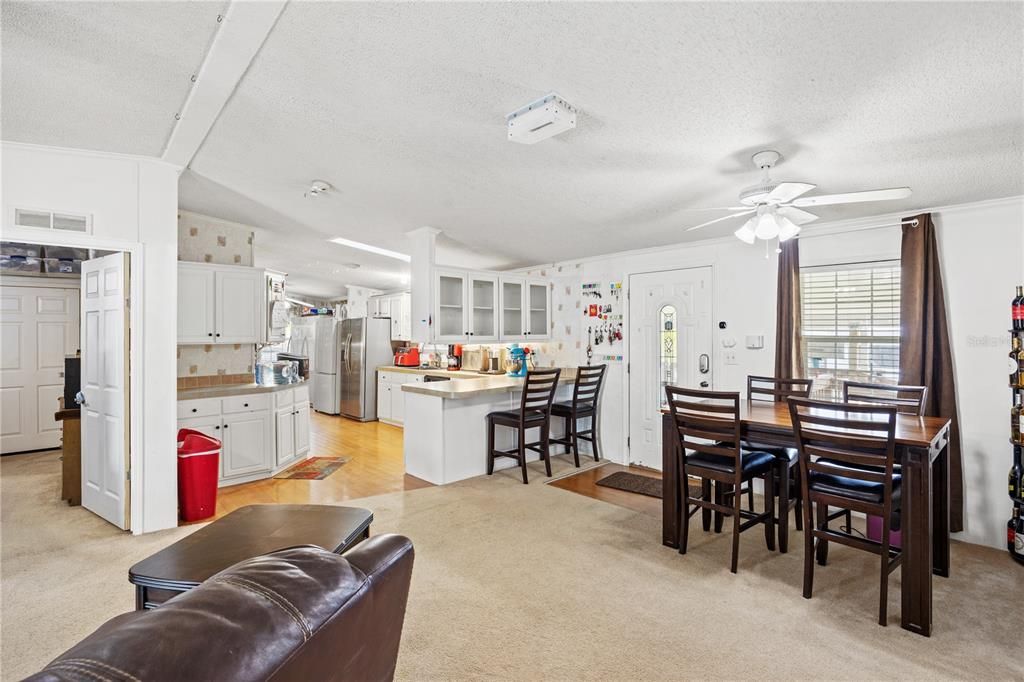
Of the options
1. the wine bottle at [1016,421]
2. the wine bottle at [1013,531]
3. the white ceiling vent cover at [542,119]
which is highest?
the white ceiling vent cover at [542,119]

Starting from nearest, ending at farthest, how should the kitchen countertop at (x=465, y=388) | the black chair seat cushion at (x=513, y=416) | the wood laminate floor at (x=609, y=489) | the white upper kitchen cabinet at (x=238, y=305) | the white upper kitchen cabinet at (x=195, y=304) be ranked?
1. the wood laminate floor at (x=609, y=489)
2. the white upper kitchen cabinet at (x=195, y=304)
3. the kitchen countertop at (x=465, y=388)
4. the white upper kitchen cabinet at (x=238, y=305)
5. the black chair seat cushion at (x=513, y=416)

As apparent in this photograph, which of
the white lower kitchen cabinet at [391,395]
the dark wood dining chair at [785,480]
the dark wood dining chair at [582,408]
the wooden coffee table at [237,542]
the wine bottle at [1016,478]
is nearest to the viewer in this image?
the wooden coffee table at [237,542]

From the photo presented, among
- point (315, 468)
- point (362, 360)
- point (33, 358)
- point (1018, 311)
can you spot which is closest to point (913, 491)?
point (1018, 311)

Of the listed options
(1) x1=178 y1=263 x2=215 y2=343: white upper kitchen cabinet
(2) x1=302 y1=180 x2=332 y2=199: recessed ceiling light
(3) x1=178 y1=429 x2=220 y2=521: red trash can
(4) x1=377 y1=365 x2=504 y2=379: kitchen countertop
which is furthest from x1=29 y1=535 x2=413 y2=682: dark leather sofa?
(4) x1=377 y1=365 x2=504 y2=379: kitchen countertop

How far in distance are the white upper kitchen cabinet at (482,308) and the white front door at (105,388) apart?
2856 millimetres

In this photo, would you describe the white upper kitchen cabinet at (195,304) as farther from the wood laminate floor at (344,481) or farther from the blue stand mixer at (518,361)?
the blue stand mixer at (518,361)

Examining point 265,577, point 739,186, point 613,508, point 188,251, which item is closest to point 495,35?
point 265,577

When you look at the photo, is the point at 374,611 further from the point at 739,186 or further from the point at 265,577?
the point at 739,186

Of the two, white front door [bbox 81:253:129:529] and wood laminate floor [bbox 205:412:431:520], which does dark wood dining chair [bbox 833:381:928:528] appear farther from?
white front door [bbox 81:253:129:529]

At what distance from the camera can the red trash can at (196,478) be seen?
3.40m

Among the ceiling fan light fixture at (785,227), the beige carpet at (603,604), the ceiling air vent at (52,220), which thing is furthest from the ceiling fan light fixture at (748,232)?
the ceiling air vent at (52,220)

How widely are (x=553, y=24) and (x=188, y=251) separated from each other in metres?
4.18

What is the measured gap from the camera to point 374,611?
0.90m

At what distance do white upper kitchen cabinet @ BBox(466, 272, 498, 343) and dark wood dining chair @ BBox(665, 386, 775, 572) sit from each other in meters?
2.67
